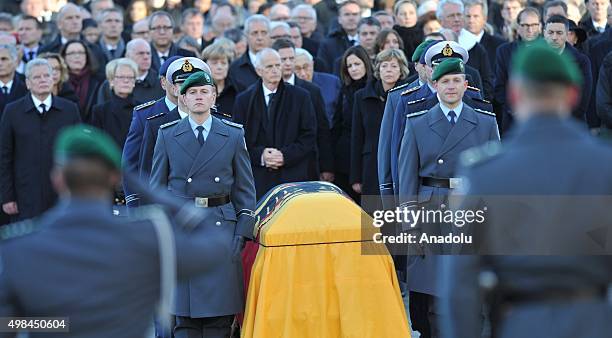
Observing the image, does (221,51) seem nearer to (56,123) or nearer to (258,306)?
(56,123)

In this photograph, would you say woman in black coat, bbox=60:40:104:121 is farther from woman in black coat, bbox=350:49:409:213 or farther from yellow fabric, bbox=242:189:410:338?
yellow fabric, bbox=242:189:410:338

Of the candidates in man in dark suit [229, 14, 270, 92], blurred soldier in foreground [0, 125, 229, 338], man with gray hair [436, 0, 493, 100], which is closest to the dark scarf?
man in dark suit [229, 14, 270, 92]

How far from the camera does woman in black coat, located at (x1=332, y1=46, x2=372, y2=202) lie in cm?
1327

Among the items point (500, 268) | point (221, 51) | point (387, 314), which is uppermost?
point (221, 51)

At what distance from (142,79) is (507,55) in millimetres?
3599

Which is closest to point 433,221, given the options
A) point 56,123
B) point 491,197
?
point 491,197

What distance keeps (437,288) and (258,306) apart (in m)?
1.31

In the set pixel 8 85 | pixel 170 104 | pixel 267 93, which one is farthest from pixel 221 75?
pixel 170 104

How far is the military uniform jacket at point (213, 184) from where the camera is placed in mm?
9094

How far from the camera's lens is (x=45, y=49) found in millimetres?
15953

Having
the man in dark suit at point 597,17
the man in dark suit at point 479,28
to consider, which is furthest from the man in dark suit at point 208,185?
the man in dark suit at point 597,17

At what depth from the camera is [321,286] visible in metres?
8.72

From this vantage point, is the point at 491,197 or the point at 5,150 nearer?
the point at 491,197

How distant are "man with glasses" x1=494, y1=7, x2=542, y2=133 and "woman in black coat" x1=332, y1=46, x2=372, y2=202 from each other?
1298 mm
